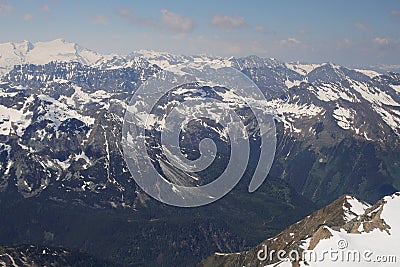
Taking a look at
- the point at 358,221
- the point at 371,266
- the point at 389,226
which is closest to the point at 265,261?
the point at 358,221

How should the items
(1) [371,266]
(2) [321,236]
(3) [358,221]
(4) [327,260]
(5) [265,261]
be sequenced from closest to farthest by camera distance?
1. (1) [371,266]
2. (4) [327,260]
3. (2) [321,236]
4. (3) [358,221]
5. (5) [265,261]

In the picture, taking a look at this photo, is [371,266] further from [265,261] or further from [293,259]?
[265,261]

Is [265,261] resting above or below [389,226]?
below

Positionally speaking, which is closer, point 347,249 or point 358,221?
point 347,249

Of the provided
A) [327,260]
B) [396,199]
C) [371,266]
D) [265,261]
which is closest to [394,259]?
[371,266]

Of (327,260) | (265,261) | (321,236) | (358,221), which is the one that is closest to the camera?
(327,260)

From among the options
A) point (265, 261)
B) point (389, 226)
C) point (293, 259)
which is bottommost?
point (265, 261)

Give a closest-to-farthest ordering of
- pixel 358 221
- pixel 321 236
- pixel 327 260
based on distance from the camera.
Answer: pixel 327 260
pixel 321 236
pixel 358 221

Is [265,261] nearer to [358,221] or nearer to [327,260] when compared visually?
[358,221]

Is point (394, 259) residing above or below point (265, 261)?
above
